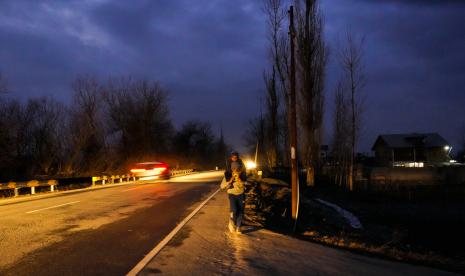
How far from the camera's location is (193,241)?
9.14 meters

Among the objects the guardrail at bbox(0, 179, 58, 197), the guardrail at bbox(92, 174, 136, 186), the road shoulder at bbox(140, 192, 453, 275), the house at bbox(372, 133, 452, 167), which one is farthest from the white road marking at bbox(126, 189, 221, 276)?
the house at bbox(372, 133, 452, 167)

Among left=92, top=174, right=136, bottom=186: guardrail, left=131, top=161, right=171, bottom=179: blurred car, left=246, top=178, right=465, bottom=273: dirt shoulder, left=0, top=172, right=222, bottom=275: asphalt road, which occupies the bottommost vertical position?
left=246, top=178, right=465, bottom=273: dirt shoulder

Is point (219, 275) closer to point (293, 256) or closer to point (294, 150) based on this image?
point (293, 256)

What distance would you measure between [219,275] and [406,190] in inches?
1356

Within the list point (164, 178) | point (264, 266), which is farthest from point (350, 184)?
point (264, 266)

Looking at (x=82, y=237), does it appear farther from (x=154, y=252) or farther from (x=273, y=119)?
(x=273, y=119)

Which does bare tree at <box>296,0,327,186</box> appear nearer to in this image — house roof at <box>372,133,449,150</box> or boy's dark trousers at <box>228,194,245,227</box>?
boy's dark trousers at <box>228,194,245,227</box>

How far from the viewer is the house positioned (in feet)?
221

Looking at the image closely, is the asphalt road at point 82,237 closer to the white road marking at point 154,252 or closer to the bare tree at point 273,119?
the white road marking at point 154,252

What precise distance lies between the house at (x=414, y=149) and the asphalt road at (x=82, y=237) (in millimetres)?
59729

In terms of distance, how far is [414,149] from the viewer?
67.0 metres

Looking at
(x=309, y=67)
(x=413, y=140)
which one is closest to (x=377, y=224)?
(x=309, y=67)

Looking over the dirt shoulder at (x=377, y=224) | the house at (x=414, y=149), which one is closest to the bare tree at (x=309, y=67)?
the dirt shoulder at (x=377, y=224)

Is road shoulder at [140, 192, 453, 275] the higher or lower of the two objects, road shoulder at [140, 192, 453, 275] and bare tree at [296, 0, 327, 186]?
the lower
